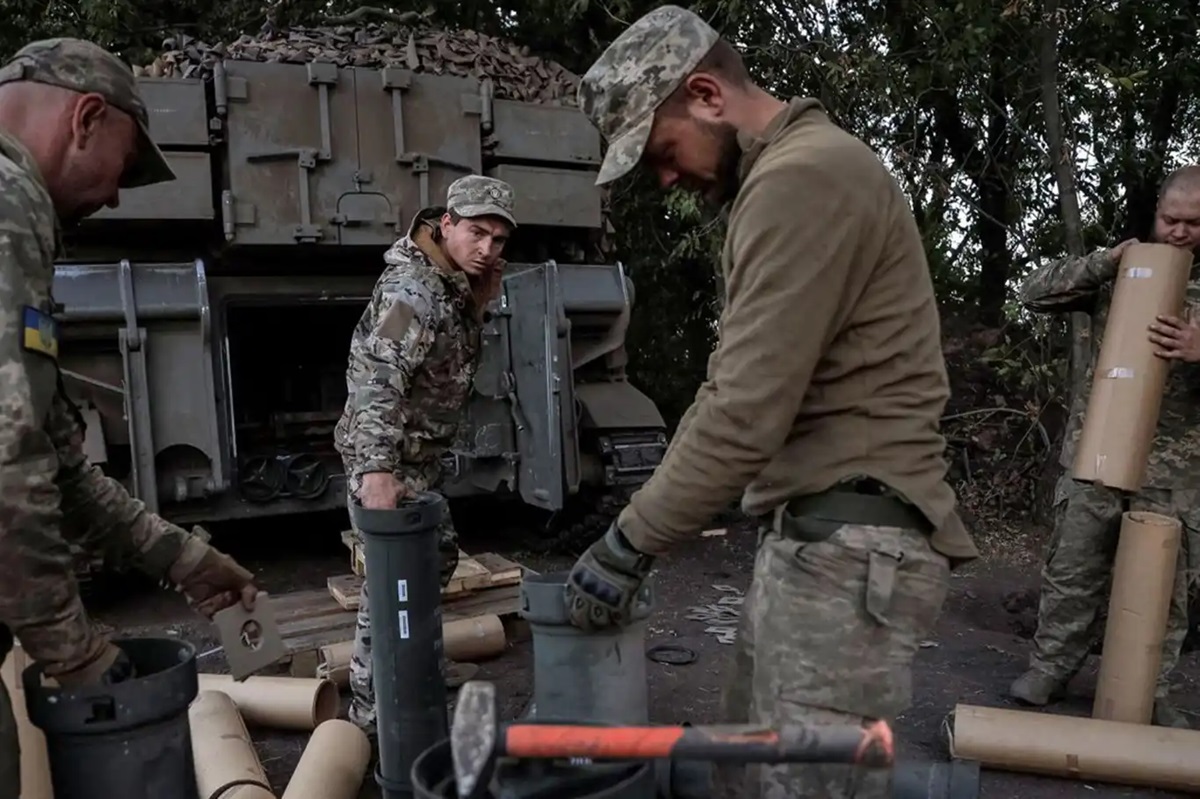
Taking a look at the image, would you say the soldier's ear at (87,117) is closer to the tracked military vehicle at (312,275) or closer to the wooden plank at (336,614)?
the wooden plank at (336,614)

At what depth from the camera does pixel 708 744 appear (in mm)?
1628

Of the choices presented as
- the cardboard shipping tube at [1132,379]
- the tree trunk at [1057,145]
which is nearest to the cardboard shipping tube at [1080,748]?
the cardboard shipping tube at [1132,379]

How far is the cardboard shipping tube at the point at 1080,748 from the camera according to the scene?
11.8 ft

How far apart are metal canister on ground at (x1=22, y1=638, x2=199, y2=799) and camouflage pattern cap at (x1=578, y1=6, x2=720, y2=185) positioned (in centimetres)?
138

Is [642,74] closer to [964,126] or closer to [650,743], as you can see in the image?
[650,743]

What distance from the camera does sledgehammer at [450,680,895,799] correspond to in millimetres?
1625

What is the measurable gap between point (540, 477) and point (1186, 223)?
3393 mm

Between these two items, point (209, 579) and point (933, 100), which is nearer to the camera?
point (209, 579)

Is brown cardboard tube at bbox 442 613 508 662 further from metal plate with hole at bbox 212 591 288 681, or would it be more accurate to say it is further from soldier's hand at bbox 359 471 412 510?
metal plate with hole at bbox 212 591 288 681

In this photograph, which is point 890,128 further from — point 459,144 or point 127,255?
point 127,255

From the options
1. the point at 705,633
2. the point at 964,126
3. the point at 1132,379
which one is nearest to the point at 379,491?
the point at 705,633

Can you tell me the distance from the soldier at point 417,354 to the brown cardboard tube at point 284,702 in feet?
0.58

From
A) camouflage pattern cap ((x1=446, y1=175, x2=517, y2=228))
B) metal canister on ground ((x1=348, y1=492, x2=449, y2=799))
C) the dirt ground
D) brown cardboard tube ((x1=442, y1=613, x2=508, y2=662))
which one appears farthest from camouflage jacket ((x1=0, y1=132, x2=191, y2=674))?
brown cardboard tube ((x1=442, y1=613, x2=508, y2=662))

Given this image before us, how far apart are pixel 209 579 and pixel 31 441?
34.8 inches
